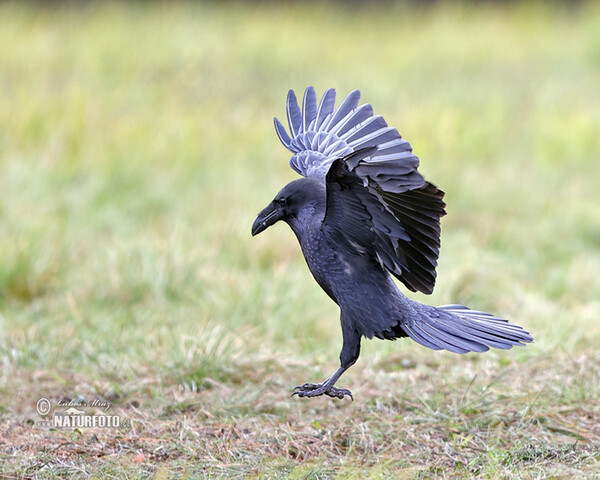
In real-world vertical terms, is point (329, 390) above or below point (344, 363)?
below

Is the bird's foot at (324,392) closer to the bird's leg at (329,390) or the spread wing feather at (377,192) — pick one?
the bird's leg at (329,390)

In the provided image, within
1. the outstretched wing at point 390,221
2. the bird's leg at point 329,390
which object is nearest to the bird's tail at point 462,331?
the outstretched wing at point 390,221

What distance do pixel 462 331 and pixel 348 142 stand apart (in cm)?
77

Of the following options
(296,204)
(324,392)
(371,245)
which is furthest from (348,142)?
(324,392)

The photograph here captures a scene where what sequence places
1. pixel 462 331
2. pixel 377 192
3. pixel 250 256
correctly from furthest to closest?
pixel 250 256
pixel 462 331
pixel 377 192

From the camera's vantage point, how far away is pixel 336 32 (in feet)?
36.1

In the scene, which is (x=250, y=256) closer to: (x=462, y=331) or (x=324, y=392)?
(x=324, y=392)

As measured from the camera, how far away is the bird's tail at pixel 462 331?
2635 mm

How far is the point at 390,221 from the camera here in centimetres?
263

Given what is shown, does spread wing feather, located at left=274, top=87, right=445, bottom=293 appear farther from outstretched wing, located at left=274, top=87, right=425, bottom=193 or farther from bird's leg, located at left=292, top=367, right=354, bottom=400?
bird's leg, located at left=292, top=367, right=354, bottom=400

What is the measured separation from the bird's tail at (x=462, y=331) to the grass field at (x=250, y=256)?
0.39 m

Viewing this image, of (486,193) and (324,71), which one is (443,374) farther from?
(324,71)

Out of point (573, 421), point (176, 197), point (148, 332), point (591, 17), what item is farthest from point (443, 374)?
point (591, 17)

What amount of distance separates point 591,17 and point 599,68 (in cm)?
170
